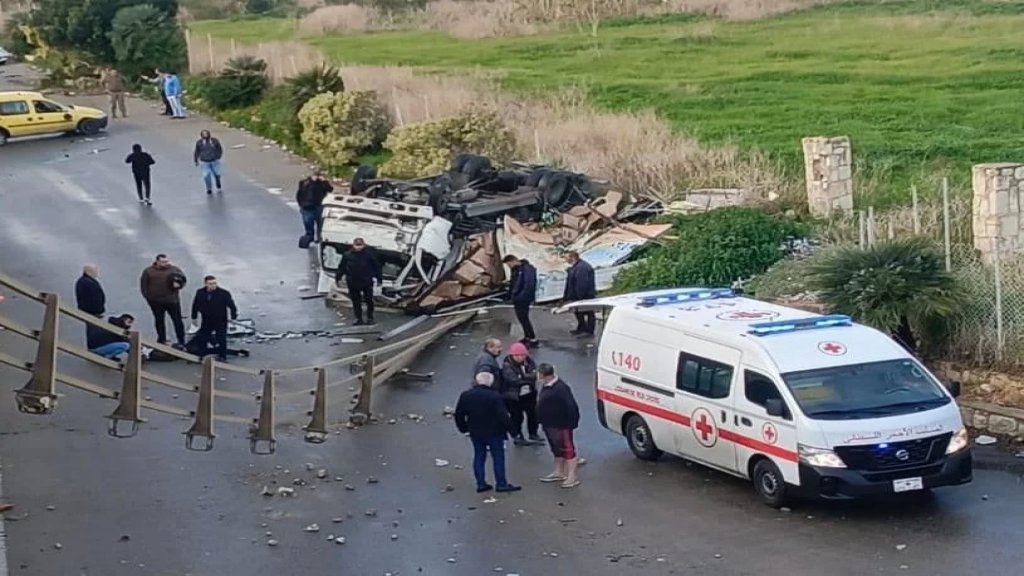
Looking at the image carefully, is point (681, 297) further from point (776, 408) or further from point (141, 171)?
point (141, 171)

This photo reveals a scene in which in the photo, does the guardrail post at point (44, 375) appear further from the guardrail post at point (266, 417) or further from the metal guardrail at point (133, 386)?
the guardrail post at point (266, 417)

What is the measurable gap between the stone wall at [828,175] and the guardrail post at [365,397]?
9884 mm

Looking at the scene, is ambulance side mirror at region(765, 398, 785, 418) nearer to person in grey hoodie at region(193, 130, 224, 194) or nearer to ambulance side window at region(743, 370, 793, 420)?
ambulance side window at region(743, 370, 793, 420)

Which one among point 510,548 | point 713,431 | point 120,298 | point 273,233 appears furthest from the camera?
point 273,233

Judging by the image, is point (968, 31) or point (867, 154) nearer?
point (867, 154)

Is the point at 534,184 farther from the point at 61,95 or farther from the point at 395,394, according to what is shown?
the point at 61,95

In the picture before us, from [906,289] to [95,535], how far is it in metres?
9.73

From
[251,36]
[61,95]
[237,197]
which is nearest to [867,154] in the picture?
[237,197]

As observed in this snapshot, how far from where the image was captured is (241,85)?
167ft

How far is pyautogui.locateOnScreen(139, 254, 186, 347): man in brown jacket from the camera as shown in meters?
24.9

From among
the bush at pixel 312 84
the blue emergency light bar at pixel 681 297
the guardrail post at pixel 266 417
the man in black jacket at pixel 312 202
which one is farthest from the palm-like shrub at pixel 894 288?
the bush at pixel 312 84

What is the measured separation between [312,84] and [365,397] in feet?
86.3

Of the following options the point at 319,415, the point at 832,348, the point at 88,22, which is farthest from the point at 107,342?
the point at 88,22

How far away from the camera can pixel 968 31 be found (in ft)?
177
